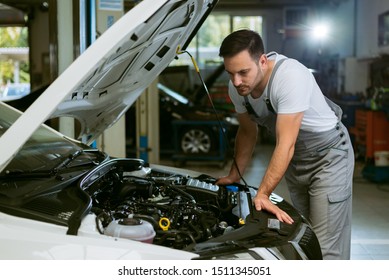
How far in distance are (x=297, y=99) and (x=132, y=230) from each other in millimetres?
931

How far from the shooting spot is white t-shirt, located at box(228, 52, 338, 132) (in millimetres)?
2115

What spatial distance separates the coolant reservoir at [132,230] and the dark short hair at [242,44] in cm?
79

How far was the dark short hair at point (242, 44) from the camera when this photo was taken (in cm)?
202

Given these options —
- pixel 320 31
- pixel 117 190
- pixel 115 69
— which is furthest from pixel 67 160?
pixel 320 31

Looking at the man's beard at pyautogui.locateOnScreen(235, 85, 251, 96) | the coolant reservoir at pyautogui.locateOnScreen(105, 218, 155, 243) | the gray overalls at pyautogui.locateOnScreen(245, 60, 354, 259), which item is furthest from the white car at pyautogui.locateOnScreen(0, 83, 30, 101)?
the coolant reservoir at pyautogui.locateOnScreen(105, 218, 155, 243)

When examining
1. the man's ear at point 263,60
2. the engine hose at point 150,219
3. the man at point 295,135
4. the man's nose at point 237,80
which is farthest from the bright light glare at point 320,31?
the engine hose at point 150,219

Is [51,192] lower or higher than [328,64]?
lower

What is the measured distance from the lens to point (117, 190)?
2.18m

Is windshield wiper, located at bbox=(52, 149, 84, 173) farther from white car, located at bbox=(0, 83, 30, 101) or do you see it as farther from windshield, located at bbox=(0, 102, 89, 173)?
white car, located at bbox=(0, 83, 30, 101)

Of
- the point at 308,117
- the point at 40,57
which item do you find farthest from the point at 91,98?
the point at 40,57

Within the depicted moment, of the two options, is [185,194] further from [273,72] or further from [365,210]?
[365,210]

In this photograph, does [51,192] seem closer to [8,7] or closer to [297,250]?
[297,250]
